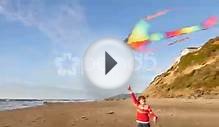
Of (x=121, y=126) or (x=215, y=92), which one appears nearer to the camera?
(x=121, y=126)

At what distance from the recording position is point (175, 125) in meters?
26.5

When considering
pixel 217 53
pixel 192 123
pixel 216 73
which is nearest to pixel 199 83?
Answer: pixel 216 73

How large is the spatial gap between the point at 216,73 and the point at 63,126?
6271 centimetres

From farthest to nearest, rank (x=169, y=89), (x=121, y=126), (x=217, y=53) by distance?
(x=217, y=53) → (x=169, y=89) → (x=121, y=126)

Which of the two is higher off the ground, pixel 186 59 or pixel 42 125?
pixel 186 59

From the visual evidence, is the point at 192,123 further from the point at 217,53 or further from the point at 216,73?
the point at 217,53

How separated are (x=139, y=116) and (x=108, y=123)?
30.6 feet


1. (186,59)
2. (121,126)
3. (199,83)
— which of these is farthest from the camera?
(186,59)

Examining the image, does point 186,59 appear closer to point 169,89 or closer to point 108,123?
point 169,89

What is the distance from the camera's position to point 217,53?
98.4 metres

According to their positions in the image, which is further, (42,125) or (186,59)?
(186,59)

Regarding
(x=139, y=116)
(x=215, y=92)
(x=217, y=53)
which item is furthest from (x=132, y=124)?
(x=217, y=53)

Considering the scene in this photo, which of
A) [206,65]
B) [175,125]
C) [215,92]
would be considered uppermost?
[206,65]

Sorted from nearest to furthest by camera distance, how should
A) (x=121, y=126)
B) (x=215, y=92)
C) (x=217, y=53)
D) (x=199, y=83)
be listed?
(x=121, y=126), (x=215, y=92), (x=199, y=83), (x=217, y=53)
